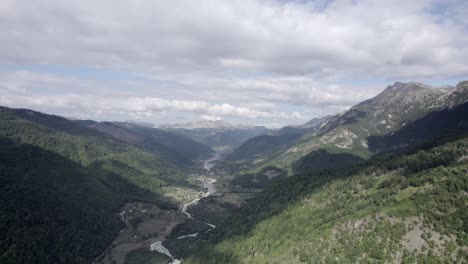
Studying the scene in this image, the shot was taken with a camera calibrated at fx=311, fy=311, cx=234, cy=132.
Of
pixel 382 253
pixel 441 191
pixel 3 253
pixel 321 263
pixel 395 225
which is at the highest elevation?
pixel 441 191

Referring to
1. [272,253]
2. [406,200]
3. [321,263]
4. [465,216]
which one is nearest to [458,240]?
[465,216]

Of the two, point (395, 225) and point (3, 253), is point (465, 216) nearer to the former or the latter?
point (395, 225)

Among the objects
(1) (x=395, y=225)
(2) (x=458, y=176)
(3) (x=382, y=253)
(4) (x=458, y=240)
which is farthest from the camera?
(2) (x=458, y=176)

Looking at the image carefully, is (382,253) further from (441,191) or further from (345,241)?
(441,191)

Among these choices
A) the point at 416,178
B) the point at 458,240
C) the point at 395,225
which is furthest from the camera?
the point at 416,178

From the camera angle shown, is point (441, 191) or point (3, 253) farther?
point (3, 253)

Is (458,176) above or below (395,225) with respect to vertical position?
above

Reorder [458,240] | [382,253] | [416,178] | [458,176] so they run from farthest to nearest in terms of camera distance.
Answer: [416,178] → [458,176] → [382,253] → [458,240]

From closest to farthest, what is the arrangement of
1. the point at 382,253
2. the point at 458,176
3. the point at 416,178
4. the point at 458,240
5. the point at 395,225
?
the point at 458,240 → the point at 382,253 → the point at 395,225 → the point at 458,176 → the point at 416,178

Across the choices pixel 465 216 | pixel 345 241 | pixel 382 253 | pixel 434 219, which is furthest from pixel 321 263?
pixel 465 216
